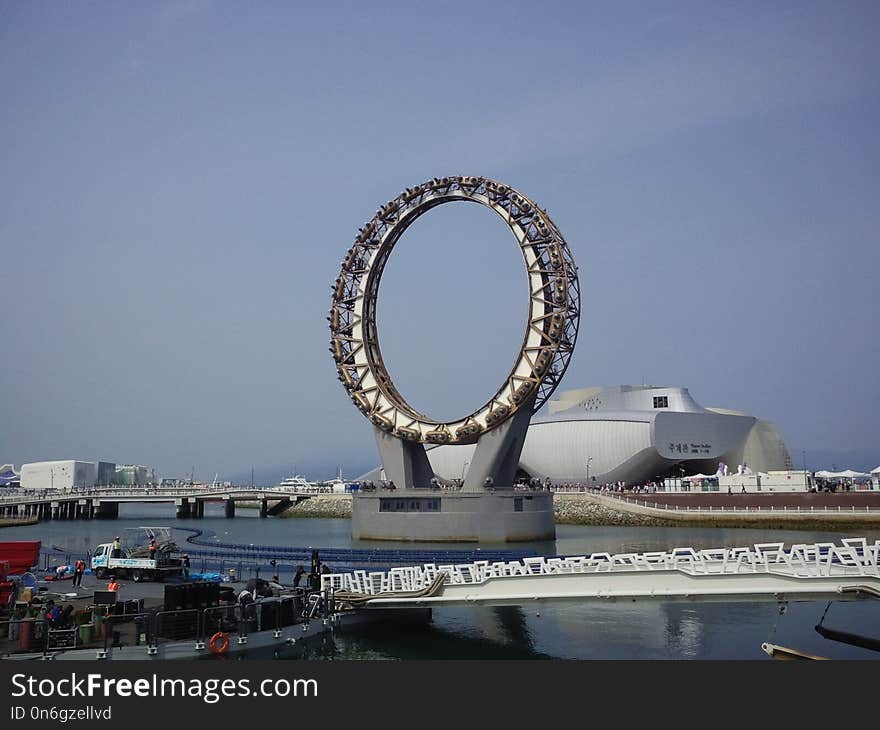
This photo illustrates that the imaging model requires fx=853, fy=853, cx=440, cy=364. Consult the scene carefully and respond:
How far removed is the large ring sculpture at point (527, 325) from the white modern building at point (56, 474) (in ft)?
403

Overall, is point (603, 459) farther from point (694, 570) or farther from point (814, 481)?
point (694, 570)

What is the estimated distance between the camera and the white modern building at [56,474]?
176375 mm

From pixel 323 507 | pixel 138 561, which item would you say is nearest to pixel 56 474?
pixel 323 507

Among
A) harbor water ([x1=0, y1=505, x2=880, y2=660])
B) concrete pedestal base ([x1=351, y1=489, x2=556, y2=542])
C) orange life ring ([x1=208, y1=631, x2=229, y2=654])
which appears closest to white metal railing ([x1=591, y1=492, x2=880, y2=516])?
concrete pedestal base ([x1=351, y1=489, x2=556, y2=542])

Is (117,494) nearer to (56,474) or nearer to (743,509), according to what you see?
(56,474)

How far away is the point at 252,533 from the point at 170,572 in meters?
55.8

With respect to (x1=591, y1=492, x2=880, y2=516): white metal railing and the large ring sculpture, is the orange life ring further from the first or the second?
(x1=591, y1=492, x2=880, y2=516): white metal railing

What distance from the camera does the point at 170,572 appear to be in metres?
35.8

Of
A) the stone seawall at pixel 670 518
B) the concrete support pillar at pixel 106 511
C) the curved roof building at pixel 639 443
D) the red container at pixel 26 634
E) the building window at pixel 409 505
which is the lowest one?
the stone seawall at pixel 670 518

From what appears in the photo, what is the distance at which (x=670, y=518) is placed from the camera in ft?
284

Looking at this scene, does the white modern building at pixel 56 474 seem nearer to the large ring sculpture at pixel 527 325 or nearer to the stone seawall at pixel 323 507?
the stone seawall at pixel 323 507

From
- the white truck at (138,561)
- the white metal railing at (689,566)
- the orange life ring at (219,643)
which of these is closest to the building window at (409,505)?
the white truck at (138,561)

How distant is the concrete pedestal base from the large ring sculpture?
5.15 metres

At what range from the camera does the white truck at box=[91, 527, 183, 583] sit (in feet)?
117
